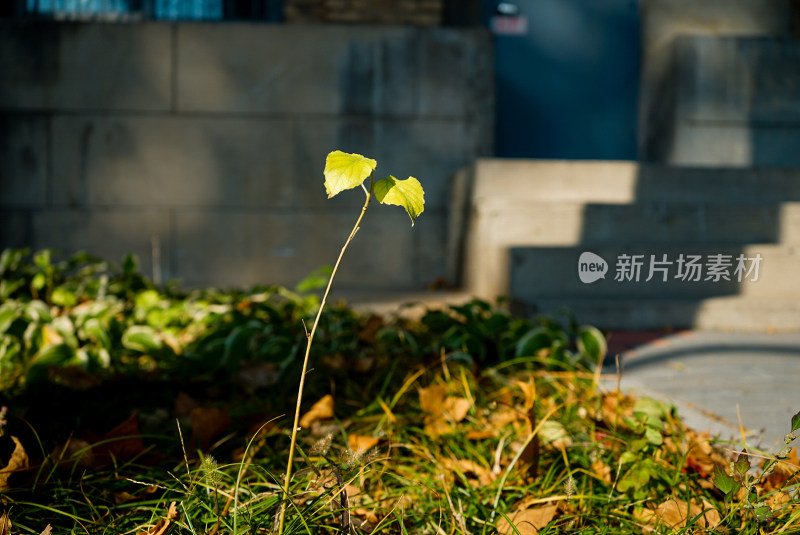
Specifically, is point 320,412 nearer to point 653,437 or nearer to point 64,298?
point 653,437

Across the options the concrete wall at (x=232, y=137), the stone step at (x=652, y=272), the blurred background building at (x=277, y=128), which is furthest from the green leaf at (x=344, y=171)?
the concrete wall at (x=232, y=137)

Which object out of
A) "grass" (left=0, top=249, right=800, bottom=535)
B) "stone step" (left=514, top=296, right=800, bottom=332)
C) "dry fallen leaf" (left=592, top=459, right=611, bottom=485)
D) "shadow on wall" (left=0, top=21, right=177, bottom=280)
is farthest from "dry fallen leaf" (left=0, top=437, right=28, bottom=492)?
"shadow on wall" (left=0, top=21, right=177, bottom=280)

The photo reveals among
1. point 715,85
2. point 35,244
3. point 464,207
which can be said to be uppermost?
point 715,85

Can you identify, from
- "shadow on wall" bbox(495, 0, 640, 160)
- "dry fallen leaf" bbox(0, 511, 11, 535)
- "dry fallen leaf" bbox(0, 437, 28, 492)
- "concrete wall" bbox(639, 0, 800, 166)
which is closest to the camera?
"dry fallen leaf" bbox(0, 511, 11, 535)

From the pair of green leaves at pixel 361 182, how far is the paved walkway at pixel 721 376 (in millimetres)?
972

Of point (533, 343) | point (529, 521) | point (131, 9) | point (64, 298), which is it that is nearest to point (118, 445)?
point (529, 521)

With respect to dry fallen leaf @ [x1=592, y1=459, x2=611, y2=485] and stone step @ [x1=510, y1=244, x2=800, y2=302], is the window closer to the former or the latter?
stone step @ [x1=510, y1=244, x2=800, y2=302]

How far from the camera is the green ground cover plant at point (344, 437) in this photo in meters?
1.21

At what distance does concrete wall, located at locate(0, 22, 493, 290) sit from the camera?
19.1 feet

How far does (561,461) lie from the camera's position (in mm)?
1645

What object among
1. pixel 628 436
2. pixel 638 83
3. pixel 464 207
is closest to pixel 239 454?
pixel 628 436

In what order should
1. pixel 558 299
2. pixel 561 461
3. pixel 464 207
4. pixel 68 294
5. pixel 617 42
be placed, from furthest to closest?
pixel 617 42, pixel 464 207, pixel 558 299, pixel 68 294, pixel 561 461

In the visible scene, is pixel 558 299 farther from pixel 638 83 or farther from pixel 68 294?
pixel 638 83

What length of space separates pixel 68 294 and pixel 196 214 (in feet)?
8.64
